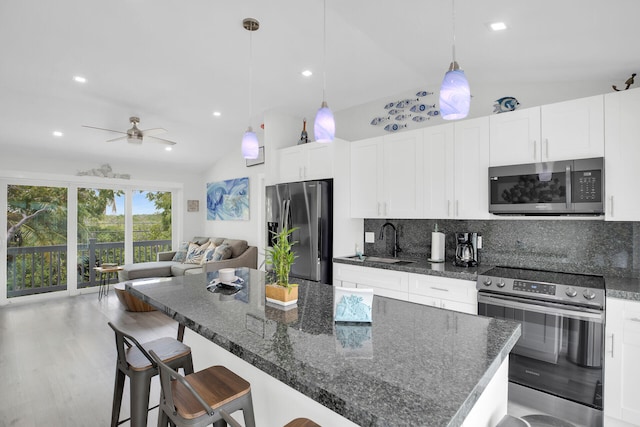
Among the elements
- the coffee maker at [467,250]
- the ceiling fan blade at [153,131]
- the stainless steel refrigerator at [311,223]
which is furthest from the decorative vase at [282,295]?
the ceiling fan blade at [153,131]

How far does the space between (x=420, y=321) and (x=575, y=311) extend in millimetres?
1451

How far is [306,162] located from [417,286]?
6.29ft

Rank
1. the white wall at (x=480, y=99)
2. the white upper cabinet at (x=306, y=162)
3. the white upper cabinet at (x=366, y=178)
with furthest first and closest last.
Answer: the white upper cabinet at (x=306, y=162) → the white upper cabinet at (x=366, y=178) → the white wall at (x=480, y=99)

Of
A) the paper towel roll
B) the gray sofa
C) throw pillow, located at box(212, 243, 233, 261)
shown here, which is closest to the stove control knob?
the paper towel roll

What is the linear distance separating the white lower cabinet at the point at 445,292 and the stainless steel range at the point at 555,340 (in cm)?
10

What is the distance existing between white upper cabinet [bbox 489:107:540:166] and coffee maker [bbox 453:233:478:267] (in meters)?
0.72

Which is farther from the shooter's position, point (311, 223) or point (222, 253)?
point (222, 253)

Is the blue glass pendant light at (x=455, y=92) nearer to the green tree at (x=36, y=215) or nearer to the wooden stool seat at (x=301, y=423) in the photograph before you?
the wooden stool seat at (x=301, y=423)

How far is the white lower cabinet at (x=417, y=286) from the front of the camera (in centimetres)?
261

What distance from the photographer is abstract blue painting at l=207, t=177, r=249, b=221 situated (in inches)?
240

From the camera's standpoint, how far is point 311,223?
3596 mm

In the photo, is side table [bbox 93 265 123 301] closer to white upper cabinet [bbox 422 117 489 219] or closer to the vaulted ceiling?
the vaulted ceiling

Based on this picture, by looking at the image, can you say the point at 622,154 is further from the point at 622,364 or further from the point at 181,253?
the point at 181,253

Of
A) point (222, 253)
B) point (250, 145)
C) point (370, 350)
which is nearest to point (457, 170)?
point (250, 145)
